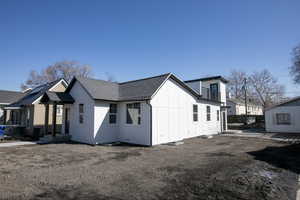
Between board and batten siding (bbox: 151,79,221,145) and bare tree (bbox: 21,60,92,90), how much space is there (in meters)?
29.1

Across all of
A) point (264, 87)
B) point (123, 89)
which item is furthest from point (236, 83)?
point (123, 89)

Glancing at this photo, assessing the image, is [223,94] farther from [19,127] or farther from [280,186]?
[19,127]

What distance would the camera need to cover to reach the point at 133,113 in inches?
482

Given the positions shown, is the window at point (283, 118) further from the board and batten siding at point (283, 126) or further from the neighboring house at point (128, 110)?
the neighboring house at point (128, 110)

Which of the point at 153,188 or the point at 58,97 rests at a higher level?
the point at 58,97

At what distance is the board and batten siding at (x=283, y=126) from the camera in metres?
20.2

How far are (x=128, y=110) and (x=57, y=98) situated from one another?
5.24 metres

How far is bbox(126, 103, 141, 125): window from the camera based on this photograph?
11.9m

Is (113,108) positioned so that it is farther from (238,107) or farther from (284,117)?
(238,107)

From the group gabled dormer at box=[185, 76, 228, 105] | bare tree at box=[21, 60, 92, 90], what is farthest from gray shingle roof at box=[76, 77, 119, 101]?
bare tree at box=[21, 60, 92, 90]

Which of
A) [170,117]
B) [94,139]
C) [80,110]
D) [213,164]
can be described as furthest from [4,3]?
[213,164]

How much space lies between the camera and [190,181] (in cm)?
513

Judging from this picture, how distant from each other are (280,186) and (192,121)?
439 inches

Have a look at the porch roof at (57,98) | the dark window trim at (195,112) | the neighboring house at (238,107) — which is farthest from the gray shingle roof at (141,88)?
the neighboring house at (238,107)
